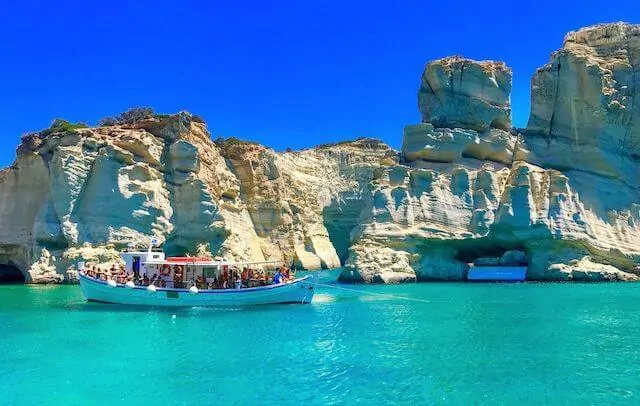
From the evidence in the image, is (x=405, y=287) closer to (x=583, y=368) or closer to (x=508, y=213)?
(x=508, y=213)

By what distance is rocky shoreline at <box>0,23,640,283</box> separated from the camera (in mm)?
51375

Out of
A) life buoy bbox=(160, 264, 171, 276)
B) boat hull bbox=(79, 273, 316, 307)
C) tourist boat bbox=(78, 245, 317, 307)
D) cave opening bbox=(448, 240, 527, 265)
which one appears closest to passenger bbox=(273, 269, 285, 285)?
tourist boat bbox=(78, 245, 317, 307)

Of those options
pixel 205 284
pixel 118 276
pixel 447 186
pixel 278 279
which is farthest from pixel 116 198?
pixel 447 186

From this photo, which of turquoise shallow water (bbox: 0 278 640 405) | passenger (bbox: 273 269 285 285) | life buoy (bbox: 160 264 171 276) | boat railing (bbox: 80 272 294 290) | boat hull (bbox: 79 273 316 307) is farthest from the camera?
passenger (bbox: 273 269 285 285)

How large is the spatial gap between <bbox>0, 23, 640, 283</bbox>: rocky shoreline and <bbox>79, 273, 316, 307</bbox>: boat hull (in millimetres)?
14451

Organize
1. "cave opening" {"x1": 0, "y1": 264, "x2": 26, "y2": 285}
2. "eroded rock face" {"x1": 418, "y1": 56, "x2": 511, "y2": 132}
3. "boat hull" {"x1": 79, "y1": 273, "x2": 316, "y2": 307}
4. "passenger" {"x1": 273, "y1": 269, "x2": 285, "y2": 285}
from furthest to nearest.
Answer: "cave opening" {"x1": 0, "y1": 264, "x2": 26, "y2": 285} < "eroded rock face" {"x1": 418, "y1": 56, "x2": 511, "y2": 132} < "passenger" {"x1": 273, "y1": 269, "x2": 285, "y2": 285} < "boat hull" {"x1": 79, "y1": 273, "x2": 316, "y2": 307}

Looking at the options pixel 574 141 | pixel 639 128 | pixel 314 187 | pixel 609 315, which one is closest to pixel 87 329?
pixel 609 315

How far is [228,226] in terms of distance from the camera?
61062 millimetres

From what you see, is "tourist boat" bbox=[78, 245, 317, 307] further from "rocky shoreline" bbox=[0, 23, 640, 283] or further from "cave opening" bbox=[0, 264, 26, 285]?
"cave opening" bbox=[0, 264, 26, 285]

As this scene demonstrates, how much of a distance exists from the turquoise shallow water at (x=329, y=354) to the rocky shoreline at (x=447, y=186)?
57.6ft

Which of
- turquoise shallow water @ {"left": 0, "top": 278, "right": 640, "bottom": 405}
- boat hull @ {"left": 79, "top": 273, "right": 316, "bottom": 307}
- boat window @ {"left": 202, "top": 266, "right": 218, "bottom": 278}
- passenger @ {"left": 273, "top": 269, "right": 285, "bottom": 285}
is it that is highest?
boat window @ {"left": 202, "top": 266, "right": 218, "bottom": 278}

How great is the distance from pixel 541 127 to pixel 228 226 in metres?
31.0

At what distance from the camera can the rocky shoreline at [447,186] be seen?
5138cm

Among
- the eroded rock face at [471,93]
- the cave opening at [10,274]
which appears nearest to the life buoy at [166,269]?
the eroded rock face at [471,93]
